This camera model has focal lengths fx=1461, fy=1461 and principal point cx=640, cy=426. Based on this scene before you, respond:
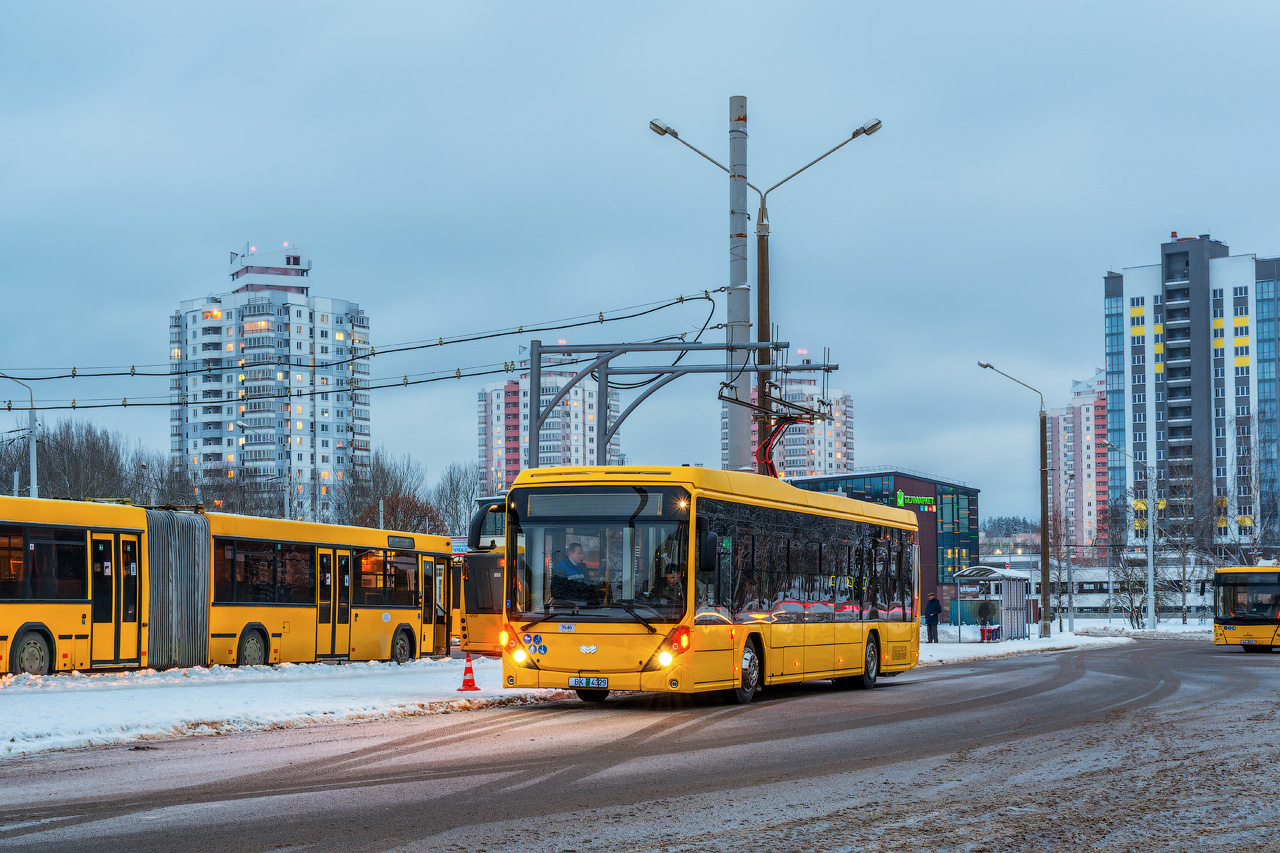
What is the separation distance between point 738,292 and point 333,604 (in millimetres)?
10900

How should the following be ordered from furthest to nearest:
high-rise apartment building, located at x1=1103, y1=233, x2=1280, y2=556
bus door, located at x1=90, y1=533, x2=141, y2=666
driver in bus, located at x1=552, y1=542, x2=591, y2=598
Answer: high-rise apartment building, located at x1=1103, y1=233, x2=1280, y2=556, bus door, located at x1=90, y1=533, x2=141, y2=666, driver in bus, located at x1=552, y1=542, x2=591, y2=598

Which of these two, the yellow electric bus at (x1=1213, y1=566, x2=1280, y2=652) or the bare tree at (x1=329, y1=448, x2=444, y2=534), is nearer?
the yellow electric bus at (x1=1213, y1=566, x2=1280, y2=652)

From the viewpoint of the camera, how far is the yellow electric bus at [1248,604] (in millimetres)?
41875

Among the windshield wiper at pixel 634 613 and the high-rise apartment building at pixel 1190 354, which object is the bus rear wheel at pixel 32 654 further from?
the high-rise apartment building at pixel 1190 354

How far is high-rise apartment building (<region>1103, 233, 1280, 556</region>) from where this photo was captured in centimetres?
14150

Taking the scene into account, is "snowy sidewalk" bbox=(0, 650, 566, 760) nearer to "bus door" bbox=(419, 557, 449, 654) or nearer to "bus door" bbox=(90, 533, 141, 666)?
"bus door" bbox=(90, 533, 141, 666)

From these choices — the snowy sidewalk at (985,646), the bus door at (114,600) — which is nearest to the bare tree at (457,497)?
the snowy sidewalk at (985,646)

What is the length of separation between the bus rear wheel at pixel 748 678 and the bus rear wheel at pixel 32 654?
1014cm

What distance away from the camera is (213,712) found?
15.7 m

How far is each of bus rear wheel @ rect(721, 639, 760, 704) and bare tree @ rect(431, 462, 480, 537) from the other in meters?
76.6

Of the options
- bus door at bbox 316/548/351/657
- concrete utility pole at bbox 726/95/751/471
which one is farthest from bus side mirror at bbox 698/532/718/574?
bus door at bbox 316/548/351/657

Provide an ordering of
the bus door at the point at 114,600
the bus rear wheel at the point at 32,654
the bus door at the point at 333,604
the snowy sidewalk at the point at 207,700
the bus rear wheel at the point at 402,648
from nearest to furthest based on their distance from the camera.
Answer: the snowy sidewalk at the point at 207,700 → the bus rear wheel at the point at 32,654 → the bus door at the point at 114,600 → the bus door at the point at 333,604 → the bus rear wheel at the point at 402,648

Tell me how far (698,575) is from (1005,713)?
4028 mm

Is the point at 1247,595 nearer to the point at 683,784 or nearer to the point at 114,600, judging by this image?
the point at 114,600
